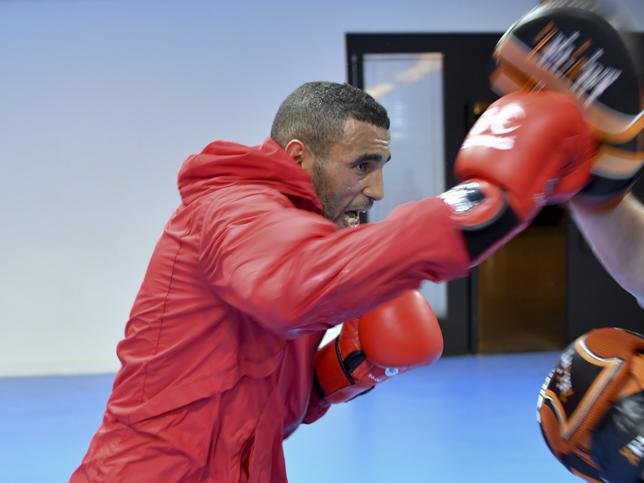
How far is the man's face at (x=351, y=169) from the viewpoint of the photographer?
3.84 feet

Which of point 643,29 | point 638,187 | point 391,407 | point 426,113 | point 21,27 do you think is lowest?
point 391,407

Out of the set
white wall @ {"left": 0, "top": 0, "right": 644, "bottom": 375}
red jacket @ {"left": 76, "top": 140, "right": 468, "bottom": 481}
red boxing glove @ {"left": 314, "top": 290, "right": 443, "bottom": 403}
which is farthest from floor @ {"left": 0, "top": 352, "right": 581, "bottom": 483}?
red jacket @ {"left": 76, "top": 140, "right": 468, "bottom": 481}

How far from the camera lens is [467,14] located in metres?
4.36

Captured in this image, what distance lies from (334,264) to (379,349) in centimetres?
63

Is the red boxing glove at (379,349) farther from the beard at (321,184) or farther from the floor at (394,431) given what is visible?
the floor at (394,431)

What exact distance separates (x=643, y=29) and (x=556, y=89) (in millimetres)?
4481

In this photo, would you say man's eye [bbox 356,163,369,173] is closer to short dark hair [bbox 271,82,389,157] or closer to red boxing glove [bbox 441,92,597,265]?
short dark hair [bbox 271,82,389,157]

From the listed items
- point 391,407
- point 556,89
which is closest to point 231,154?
point 556,89

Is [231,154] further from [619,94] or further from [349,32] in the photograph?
[349,32]

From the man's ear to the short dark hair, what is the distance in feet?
0.04

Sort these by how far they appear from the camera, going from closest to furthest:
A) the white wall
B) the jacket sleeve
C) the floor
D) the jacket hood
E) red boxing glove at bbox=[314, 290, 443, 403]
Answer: the jacket sleeve → the jacket hood → red boxing glove at bbox=[314, 290, 443, 403] → the floor → the white wall

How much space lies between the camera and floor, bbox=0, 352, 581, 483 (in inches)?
105

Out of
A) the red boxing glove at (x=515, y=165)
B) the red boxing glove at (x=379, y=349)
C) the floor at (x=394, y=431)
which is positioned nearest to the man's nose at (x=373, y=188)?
the red boxing glove at (x=379, y=349)

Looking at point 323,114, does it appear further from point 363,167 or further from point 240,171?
point 240,171
